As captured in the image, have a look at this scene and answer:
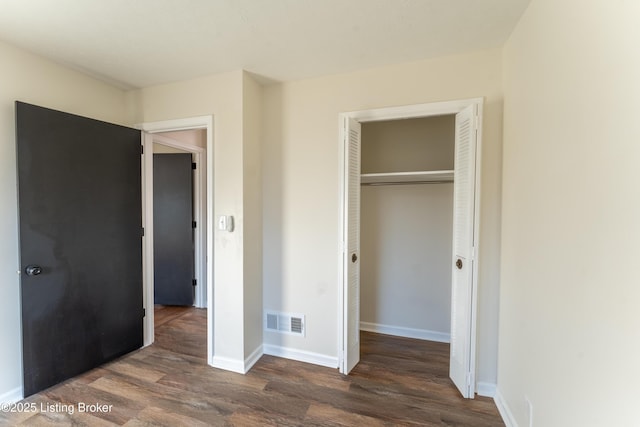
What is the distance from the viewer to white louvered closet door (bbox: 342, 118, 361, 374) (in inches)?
89.7

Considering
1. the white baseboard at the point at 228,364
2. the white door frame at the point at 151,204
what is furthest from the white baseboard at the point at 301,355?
the white door frame at the point at 151,204

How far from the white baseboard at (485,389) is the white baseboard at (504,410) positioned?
0.03 metres

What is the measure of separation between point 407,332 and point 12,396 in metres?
3.30

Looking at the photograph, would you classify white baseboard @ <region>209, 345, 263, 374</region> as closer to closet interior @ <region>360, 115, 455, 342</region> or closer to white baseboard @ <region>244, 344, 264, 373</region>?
white baseboard @ <region>244, 344, 264, 373</region>

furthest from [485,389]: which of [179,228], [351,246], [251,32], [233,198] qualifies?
[179,228]

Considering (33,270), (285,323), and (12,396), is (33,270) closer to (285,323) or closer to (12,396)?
(12,396)

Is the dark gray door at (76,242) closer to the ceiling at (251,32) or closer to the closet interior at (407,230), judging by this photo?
the ceiling at (251,32)

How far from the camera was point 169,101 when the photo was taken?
2.62m

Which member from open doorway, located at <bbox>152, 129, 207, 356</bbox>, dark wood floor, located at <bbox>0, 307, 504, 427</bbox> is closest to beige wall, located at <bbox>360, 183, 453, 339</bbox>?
dark wood floor, located at <bbox>0, 307, 504, 427</bbox>

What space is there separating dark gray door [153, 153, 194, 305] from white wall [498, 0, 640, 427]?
3721mm

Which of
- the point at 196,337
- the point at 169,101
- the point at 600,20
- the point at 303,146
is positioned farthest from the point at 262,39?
the point at 196,337

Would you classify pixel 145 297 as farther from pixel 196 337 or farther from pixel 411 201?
pixel 411 201

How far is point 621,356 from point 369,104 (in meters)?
2.05

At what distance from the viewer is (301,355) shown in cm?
259
